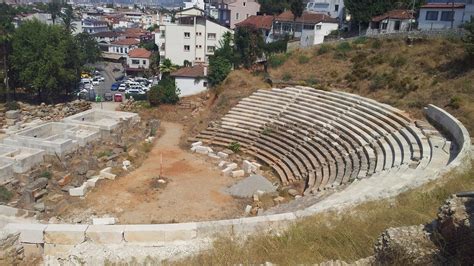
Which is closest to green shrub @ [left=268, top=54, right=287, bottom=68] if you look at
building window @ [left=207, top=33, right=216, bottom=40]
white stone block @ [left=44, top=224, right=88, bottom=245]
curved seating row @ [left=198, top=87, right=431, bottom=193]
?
curved seating row @ [left=198, top=87, right=431, bottom=193]

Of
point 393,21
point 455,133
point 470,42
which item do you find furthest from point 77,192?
point 393,21

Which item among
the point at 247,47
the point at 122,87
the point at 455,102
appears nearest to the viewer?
the point at 455,102

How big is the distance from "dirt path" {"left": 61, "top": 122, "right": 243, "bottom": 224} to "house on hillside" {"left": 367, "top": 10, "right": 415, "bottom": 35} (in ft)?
78.6

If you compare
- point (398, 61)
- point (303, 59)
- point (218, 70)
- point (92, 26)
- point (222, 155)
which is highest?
point (92, 26)

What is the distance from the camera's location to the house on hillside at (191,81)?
34.1m

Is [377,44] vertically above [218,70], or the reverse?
[377,44]

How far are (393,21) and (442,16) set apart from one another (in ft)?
13.6

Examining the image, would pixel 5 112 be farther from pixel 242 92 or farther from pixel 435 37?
pixel 435 37

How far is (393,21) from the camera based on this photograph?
35375 millimetres

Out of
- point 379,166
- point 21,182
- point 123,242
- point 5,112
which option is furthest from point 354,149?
point 5,112

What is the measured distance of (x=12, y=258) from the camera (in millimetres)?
8641

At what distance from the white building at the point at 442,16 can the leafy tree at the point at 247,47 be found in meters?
14.4

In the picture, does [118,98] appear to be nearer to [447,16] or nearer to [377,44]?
[377,44]

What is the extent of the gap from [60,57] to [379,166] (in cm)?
2854
